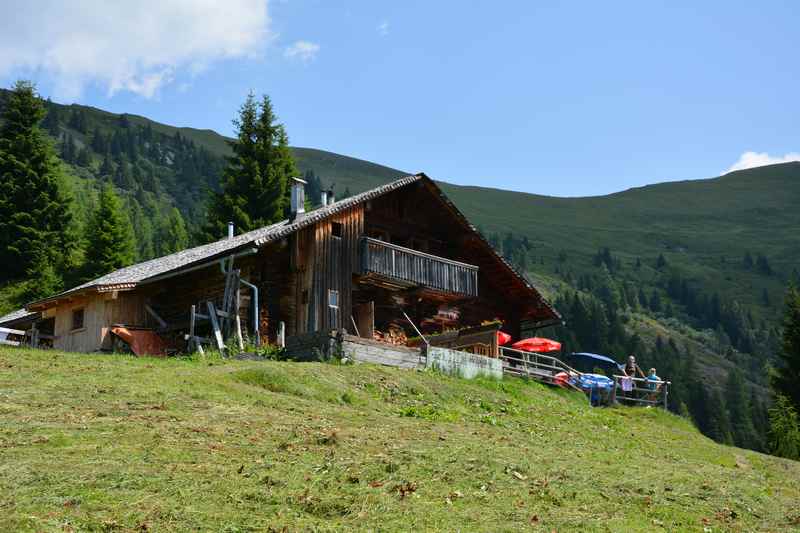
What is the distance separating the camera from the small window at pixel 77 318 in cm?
3569

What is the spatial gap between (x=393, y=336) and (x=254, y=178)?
86.7ft

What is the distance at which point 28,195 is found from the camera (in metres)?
57.2

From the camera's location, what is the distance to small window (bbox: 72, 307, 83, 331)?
35.7 meters

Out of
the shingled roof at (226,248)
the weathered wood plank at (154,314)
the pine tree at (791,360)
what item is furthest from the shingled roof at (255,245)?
the pine tree at (791,360)

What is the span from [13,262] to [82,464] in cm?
4603

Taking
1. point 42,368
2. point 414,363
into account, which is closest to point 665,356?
point 414,363

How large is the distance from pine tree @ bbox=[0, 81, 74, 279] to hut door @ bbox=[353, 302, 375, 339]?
2749 cm

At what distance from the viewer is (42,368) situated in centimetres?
2145

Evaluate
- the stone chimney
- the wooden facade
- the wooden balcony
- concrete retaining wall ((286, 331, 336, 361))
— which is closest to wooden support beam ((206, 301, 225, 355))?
the wooden facade

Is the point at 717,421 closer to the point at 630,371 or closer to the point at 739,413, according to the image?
the point at 739,413

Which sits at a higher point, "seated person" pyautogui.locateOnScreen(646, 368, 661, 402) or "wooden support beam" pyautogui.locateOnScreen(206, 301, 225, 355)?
"wooden support beam" pyautogui.locateOnScreen(206, 301, 225, 355)

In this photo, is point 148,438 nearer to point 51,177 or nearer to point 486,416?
point 486,416

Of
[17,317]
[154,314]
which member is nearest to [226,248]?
[154,314]

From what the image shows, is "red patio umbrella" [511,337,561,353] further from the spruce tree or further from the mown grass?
the mown grass
